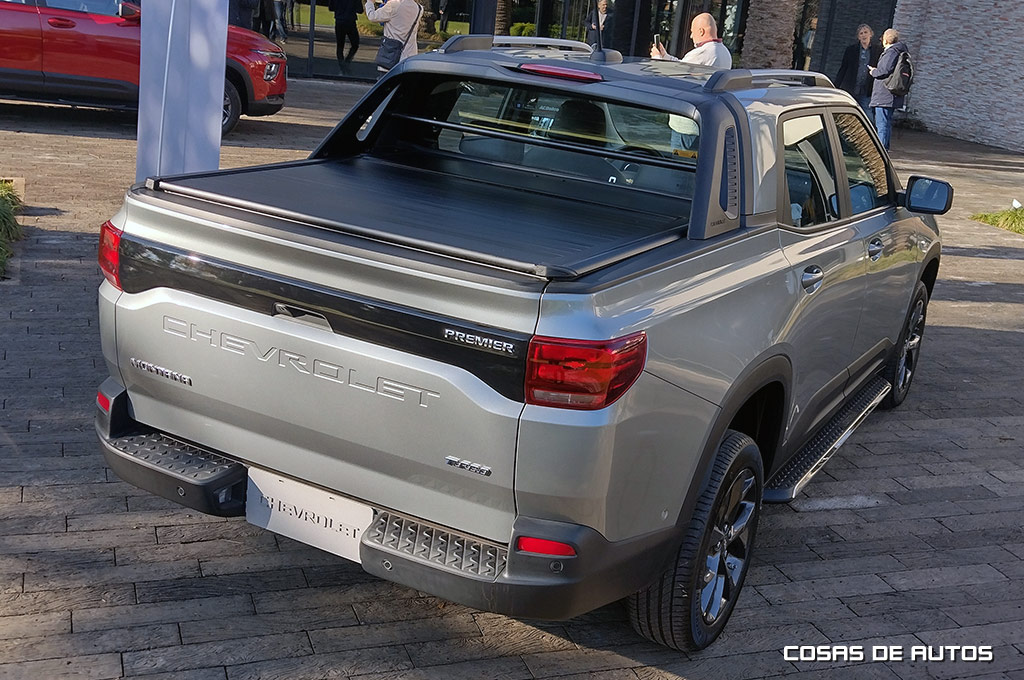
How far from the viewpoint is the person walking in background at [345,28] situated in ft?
65.4

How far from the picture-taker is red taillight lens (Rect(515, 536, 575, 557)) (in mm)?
2832

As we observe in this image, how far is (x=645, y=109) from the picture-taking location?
400 cm

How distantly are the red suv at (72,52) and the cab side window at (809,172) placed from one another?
9.72m

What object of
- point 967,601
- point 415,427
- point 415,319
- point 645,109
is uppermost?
point 645,109

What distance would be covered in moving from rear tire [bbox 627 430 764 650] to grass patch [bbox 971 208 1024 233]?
10.7 metres

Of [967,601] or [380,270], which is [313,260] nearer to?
[380,270]

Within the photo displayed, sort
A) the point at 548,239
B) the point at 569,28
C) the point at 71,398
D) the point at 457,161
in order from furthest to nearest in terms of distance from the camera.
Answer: the point at 569,28
the point at 71,398
the point at 457,161
the point at 548,239

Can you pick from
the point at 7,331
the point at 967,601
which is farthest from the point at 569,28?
the point at 967,601

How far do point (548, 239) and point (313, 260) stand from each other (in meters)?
0.73

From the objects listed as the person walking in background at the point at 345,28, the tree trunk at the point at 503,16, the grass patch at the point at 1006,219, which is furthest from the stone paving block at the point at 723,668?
the tree trunk at the point at 503,16

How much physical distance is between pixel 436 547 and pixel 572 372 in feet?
2.11

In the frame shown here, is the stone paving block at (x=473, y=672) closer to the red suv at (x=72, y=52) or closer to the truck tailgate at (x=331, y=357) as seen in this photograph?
the truck tailgate at (x=331, y=357)

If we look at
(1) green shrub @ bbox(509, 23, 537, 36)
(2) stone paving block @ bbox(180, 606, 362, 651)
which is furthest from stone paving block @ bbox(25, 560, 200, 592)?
(1) green shrub @ bbox(509, 23, 537, 36)

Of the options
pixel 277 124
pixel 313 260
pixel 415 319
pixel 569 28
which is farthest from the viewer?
pixel 569 28
